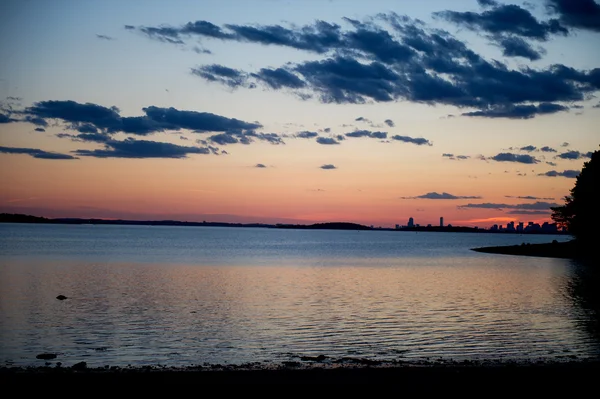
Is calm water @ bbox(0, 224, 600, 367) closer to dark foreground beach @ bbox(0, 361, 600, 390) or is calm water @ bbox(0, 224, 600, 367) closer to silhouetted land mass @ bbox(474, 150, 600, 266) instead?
dark foreground beach @ bbox(0, 361, 600, 390)

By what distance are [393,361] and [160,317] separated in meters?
17.5

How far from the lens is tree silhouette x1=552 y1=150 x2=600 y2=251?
92.5 m

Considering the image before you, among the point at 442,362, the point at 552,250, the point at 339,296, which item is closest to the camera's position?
the point at 442,362

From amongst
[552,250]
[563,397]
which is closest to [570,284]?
[563,397]

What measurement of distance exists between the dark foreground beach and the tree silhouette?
3208 inches

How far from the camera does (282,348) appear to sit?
26.0 meters

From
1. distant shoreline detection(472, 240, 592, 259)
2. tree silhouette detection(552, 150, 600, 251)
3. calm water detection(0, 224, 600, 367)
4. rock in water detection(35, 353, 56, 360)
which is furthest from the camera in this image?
distant shoreline detection(472, 240, 592, 259)

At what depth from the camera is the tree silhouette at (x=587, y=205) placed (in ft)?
303

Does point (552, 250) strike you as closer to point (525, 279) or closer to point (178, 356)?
point (525, 279)

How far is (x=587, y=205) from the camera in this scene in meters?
93.4

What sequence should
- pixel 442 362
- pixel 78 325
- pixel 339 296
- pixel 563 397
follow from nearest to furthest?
pixel 563 397 → pixel 442 362 → pixel 78 325 → pixel 339 296

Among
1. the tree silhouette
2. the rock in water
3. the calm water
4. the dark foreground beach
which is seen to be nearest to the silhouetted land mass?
the tree silhouette

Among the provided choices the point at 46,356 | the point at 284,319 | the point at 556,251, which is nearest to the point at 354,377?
the point at 46,356

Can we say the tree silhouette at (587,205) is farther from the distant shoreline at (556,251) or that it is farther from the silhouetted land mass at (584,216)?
the distant shoreline at (556,251)
